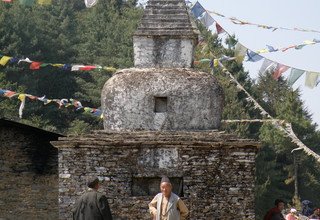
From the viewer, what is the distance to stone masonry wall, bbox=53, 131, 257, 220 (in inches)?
778

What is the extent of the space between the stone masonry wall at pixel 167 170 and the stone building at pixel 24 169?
464 cm

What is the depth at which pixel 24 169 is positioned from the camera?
24453 mm

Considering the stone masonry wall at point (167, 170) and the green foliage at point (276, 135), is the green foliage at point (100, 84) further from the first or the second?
the stone masonry wall at point (167, 170)

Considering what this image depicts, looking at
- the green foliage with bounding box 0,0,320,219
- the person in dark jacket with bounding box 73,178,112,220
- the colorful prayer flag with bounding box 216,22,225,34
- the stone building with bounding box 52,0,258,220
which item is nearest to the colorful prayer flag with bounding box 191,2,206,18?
the colorful prayer flag with bounding box 216,22,225,34

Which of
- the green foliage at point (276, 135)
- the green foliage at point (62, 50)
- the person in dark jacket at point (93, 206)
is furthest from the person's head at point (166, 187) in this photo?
the green foliage at point (276, 135)

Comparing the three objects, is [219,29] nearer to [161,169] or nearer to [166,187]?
[161,169]

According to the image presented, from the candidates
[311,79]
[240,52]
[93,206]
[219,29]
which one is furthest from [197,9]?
[93,206]

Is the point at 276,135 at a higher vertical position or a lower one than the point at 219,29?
lower

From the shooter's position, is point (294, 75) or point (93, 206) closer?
point (93, 206)

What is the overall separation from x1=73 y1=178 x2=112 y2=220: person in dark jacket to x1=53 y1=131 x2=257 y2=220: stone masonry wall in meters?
1.92

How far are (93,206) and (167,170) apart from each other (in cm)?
245

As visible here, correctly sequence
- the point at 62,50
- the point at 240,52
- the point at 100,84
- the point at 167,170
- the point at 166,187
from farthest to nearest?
1. the point at 62,50
2. the point at 100,84
3. the point at 240,52
4. the point at 167,170
5. the point at 166,187

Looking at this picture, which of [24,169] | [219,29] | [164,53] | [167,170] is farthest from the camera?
[219,29]

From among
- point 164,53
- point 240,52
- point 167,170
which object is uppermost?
point 240,52
